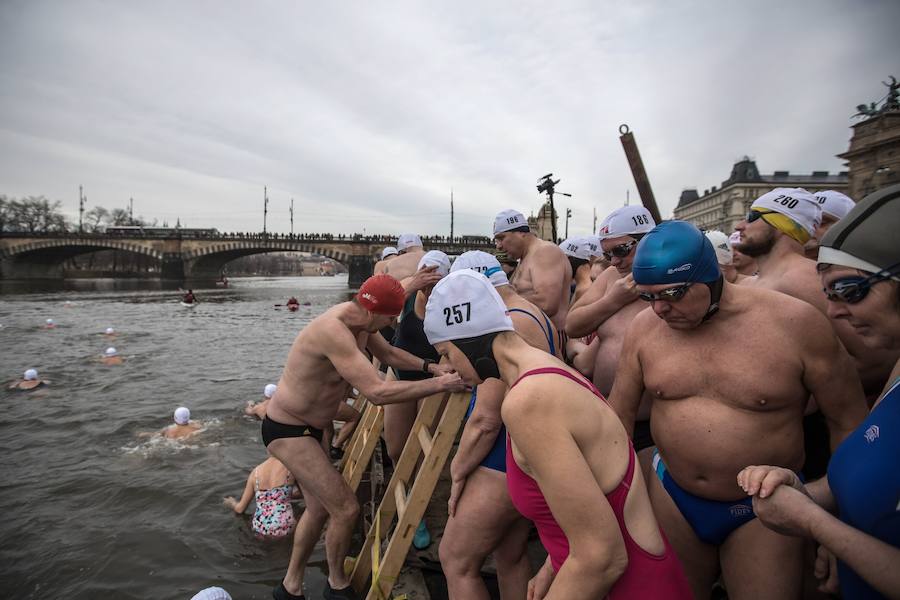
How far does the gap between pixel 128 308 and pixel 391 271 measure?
31368mm

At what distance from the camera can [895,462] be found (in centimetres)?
123

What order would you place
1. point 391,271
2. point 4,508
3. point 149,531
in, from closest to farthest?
point 149,531 → point 4,508 → point 391,271

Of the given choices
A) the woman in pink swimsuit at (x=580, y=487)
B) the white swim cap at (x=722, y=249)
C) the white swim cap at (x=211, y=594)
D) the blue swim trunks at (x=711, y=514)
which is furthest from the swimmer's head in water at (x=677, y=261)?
the white swim cap at (x=211, y=594)

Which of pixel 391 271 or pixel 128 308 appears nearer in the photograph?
pixel 391 271

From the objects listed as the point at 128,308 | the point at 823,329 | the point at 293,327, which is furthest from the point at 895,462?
the point at 128,308

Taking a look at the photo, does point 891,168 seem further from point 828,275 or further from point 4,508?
point 4,508

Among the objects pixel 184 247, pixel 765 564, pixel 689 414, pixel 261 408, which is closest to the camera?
pixel 765 564

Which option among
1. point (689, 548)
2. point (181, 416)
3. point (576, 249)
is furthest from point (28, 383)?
point (689, 548)

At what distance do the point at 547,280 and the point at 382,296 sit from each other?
196 centimetres

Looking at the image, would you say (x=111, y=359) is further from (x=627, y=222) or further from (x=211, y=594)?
(x=627, y=222)

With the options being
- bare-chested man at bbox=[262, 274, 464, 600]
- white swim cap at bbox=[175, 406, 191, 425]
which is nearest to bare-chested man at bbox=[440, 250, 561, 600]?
bare-chested man at bbox=[262, 274, 464, 600]

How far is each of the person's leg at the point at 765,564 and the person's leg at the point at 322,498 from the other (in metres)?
2.73

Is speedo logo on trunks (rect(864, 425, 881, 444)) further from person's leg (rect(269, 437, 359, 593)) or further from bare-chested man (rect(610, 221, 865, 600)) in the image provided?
person's leg (rect(269, 437, 359, 593))

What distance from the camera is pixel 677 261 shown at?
1.93 metres
